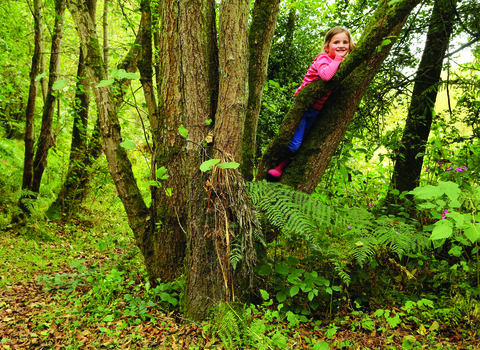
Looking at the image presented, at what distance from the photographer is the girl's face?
2.92 metres

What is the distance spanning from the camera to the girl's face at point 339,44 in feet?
9.59

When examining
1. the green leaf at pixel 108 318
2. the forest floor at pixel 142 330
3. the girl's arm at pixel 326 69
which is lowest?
the forest floor at pixel 142 330

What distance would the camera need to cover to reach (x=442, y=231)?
5.50ft

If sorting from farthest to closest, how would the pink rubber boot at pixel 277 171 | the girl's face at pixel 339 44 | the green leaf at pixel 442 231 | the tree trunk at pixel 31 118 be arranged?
the tree trunk at pixel 31 118 < the girl's face at pixel 339 44 < the pink rubber boot at pixel 277 171 < the green leaf at pixel 442 231

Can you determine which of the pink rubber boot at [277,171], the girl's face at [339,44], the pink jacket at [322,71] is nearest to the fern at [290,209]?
the pink rubber boot at [277,171]

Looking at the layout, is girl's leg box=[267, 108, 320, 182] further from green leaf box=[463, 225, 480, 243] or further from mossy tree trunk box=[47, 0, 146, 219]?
mossy tree trunk box=[47, 0, 146, 219]

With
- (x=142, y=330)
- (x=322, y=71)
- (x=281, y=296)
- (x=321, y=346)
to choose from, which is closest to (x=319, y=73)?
(x=322, y=71)

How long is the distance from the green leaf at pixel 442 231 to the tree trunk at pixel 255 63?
152cm

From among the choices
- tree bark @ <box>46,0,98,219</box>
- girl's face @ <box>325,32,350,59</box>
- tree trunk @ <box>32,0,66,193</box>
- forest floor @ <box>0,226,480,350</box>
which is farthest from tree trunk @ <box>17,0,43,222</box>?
girl's face @ <box>325,32,350,59</box>

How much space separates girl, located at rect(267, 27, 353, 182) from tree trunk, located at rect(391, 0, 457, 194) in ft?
5.62

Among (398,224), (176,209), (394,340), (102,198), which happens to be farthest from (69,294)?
(102,198)

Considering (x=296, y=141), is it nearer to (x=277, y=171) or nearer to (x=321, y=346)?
(x=277, y=171)

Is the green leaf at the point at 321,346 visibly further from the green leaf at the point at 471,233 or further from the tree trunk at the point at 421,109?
the tree trunk at the point at 421,109

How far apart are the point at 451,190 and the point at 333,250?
1.04 meters
